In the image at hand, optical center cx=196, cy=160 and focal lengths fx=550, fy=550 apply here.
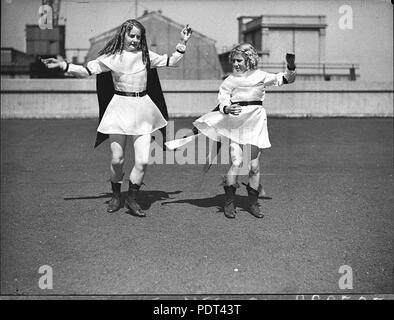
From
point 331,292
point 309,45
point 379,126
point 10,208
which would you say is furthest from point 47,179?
point 309,45

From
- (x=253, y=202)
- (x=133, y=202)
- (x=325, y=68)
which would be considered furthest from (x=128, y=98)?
(x=325, y=68)

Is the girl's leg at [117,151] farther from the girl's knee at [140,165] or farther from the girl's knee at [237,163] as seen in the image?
the girl's knee at [237,163]

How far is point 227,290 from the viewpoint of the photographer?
10.3 feet

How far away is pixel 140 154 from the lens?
4422 mm

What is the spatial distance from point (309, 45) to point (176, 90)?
1088 centimetres

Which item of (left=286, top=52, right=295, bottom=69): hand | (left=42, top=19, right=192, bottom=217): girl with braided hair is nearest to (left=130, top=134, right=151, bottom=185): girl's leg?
(left=42, top=19, right=192, bottom=217): girl with braided hair

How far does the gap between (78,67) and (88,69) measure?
0.08 metres

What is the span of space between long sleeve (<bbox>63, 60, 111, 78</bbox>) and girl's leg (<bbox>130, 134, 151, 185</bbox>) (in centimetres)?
61

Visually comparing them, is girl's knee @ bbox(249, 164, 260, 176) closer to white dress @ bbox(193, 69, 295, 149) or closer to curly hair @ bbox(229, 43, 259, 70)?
white dress @ bbox(193, 69, 295, 149)

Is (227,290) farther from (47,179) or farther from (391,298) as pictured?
(47,179)

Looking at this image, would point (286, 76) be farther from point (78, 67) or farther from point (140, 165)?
point (78, 67)

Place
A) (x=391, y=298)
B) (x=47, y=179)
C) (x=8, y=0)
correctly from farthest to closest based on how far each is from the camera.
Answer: (x=47, y=179) → (x=8, y=0) → (x=391, y=298)

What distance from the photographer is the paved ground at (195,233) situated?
3275 millimetres
